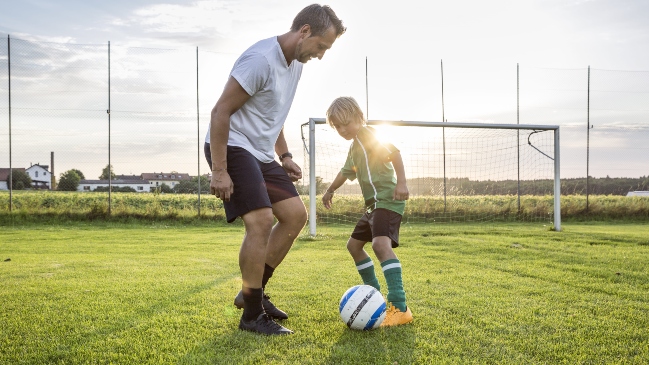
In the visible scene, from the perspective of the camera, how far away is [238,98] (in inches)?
110

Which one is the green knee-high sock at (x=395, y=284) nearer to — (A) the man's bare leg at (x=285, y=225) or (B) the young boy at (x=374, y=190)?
(B) the young boy at (x=374, y=190)

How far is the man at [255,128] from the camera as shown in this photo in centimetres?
280

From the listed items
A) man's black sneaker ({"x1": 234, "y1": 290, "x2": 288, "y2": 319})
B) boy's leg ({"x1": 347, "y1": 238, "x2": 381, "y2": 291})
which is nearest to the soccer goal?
boy's leg ({"x1": 347, "y1": 238, "x2": 381, "y2": 291})

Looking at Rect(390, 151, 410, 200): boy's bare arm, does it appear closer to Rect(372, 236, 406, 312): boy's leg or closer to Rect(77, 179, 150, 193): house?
Rect(372, 236, 406, 312): boy's leg

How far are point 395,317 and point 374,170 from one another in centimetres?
109

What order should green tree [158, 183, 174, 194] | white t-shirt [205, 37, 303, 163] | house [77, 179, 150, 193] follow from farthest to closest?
1. house [77, 179, 150, 193]
2. green tree [158, 183, 174, 194]
3. white t-shirt [205, 37, 303, 163]

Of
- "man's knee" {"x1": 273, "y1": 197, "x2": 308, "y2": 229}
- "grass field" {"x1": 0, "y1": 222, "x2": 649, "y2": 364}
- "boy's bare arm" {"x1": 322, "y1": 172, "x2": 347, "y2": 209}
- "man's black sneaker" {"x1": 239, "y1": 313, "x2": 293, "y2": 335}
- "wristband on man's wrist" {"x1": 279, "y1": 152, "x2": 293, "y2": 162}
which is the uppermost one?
"wristband on man's wrist" {"x1": 279, "y1": 152, "x2": 293, "y2": 162}

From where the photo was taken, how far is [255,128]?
10.0 feet

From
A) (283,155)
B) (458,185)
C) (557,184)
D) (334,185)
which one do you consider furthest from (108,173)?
(283,155)

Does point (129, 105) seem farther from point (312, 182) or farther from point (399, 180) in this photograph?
point (399, 180)

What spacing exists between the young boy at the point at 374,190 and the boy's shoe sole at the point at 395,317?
0.17 meters

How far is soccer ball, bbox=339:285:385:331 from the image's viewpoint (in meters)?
2.95

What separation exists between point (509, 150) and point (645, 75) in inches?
368

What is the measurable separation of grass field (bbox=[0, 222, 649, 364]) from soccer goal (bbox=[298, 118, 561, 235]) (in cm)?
431
